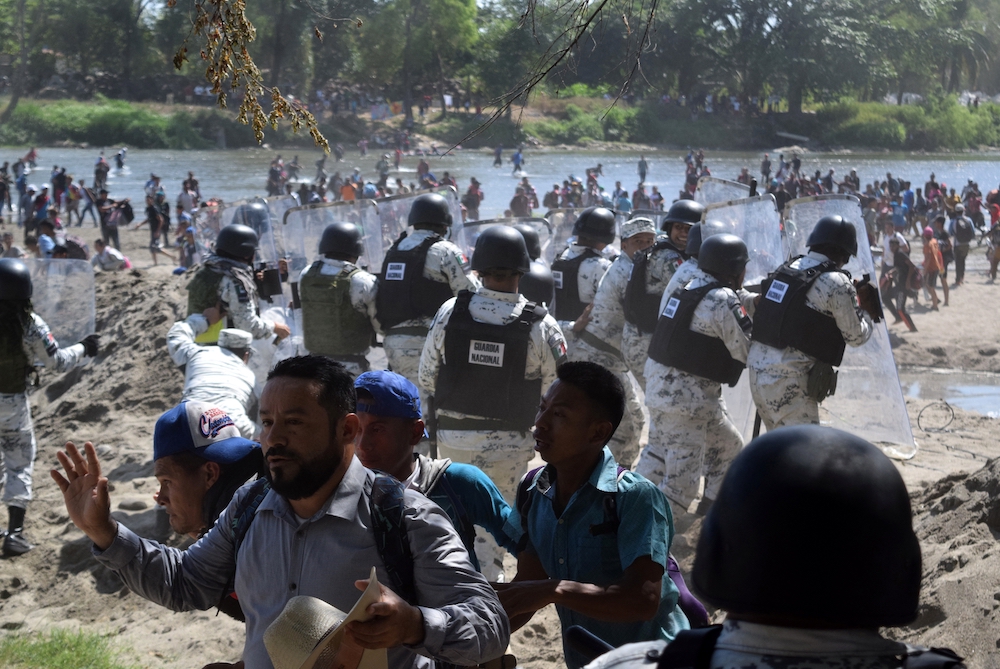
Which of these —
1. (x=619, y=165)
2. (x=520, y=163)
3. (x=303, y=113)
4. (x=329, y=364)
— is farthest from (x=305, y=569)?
(x=619, y=165)

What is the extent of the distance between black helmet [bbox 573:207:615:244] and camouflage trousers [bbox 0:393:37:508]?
4.15 metres

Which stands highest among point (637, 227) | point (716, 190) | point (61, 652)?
point (716, 190)

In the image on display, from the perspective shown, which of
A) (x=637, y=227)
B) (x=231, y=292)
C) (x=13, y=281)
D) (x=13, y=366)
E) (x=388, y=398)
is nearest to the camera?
(x=388, y=398)

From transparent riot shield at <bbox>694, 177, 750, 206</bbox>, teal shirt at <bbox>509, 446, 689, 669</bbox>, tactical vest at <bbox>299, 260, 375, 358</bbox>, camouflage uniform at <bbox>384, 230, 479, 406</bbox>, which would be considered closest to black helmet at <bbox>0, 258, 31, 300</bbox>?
tactical vest at <bbox>299, 260, 375, 358</bbox>

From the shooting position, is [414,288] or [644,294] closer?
[414,288]

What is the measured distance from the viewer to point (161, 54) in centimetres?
6119

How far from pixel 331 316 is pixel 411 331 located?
600 mm

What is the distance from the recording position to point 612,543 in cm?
263

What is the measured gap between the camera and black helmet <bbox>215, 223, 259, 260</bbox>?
6.84 metres

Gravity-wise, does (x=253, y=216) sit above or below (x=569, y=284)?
above

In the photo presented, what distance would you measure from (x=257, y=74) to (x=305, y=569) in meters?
2.18

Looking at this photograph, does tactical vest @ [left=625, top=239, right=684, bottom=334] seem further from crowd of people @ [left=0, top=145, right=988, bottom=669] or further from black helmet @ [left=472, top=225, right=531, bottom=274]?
black helmet @ [left=472, top=225, right=531, bottom=274]

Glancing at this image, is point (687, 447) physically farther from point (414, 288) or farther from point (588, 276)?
point (414, 288)

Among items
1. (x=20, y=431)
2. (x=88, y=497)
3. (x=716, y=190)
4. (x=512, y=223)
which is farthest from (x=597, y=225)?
(x=88, y=497)
